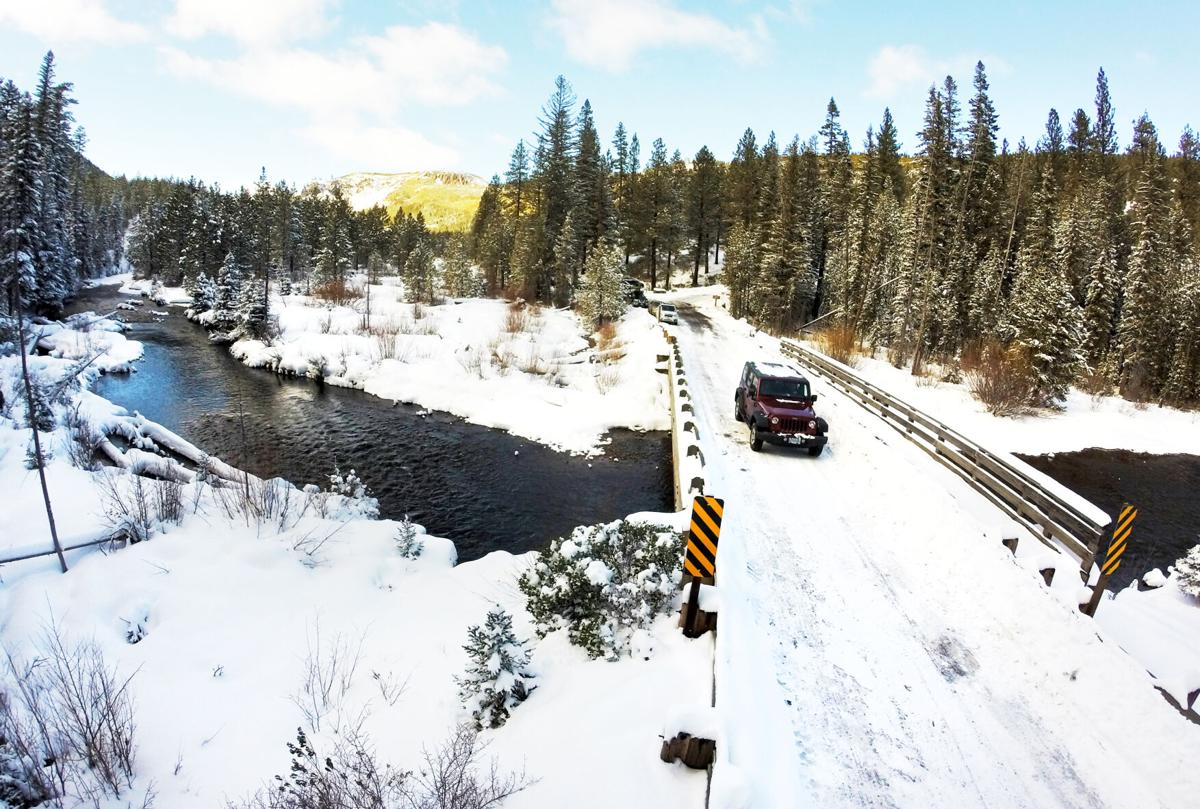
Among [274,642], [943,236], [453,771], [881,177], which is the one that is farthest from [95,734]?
[881,177]

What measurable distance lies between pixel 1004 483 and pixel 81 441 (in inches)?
885

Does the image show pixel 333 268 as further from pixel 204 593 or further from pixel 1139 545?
pixel 1139 545

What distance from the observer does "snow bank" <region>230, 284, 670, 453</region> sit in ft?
82.9

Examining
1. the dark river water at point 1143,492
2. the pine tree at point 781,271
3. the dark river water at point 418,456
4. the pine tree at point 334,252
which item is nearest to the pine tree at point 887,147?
the pine tree at point 781,271

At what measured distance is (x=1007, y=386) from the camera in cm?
2541

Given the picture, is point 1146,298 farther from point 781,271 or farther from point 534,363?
point 534,363

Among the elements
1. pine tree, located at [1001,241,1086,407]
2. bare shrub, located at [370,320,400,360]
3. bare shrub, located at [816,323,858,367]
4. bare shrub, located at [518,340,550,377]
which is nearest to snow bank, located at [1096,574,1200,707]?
pine tree, located at [1001,241,1086,407]

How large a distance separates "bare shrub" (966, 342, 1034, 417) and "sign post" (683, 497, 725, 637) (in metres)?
24.8

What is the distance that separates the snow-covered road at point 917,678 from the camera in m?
5.58

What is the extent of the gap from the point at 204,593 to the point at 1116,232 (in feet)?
172

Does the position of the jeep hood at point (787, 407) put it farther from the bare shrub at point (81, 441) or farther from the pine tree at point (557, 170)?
the pine tree at point (557, 170)

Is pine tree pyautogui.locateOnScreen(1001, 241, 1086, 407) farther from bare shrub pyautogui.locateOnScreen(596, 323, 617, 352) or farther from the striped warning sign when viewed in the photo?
bare shrub pyautogui.locateOnScreen(596, 323, 617, 352)

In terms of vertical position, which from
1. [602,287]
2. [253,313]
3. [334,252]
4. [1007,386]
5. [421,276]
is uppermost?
[334,252]

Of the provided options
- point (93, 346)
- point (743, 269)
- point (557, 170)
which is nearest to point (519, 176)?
point (557, 170)
